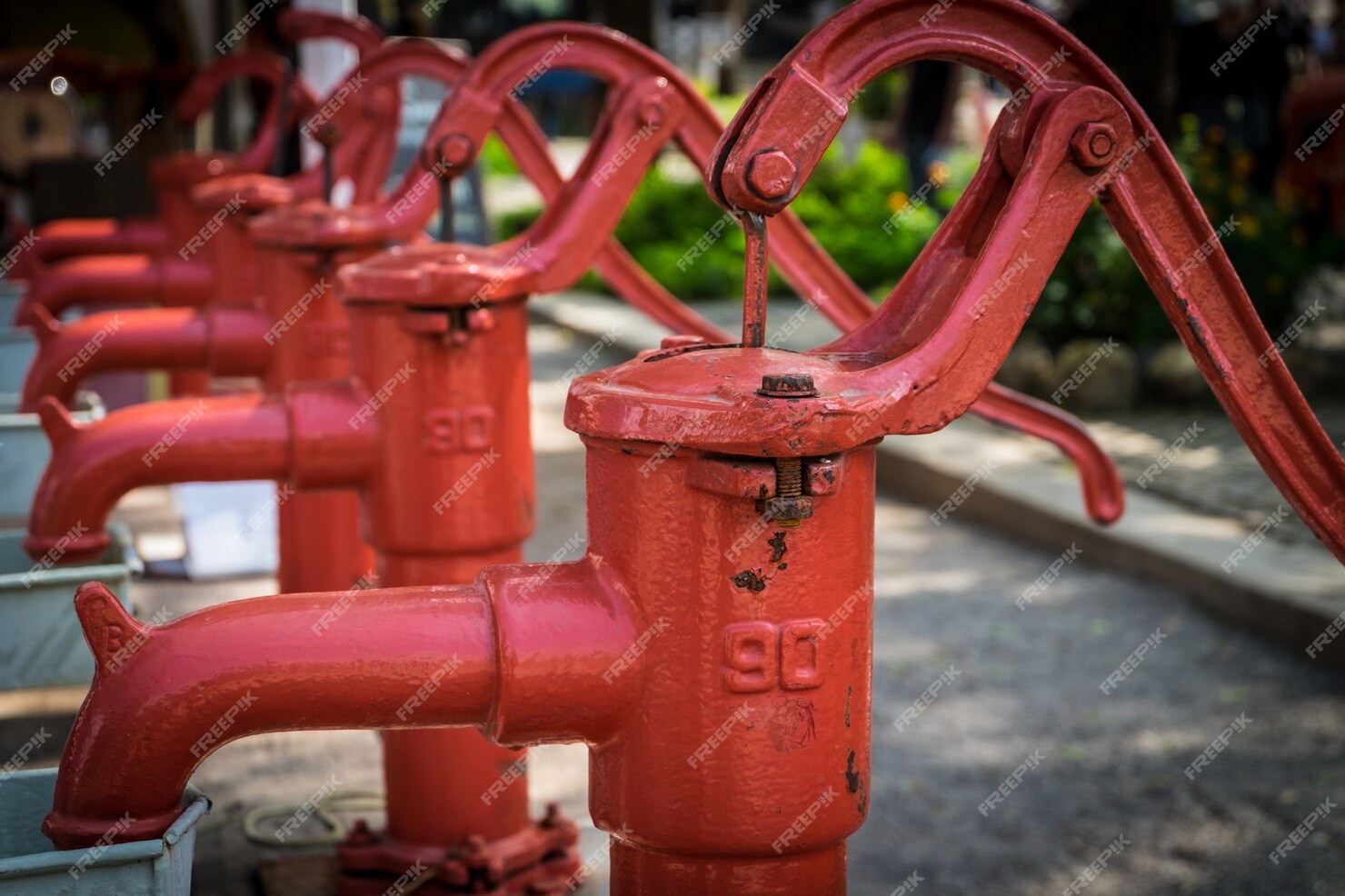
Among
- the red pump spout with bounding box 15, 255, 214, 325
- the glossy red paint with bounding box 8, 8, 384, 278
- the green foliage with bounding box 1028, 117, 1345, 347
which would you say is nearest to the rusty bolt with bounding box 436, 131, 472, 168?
the glossy red paint with bounding box 8, 8, 384, 278

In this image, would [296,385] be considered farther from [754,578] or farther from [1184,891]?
[1184,891]

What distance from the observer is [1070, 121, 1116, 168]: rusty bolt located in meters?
1.62

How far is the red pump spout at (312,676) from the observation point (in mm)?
1577

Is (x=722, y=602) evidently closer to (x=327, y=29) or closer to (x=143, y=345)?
(x=143, y=345)

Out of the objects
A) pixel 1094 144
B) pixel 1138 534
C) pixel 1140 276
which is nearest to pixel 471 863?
pixel 1094 144

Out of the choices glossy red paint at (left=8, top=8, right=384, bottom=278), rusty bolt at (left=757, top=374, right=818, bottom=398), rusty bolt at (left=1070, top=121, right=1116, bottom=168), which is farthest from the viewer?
glossy red paint at (left=8, top=8, right=384, bottom=278)

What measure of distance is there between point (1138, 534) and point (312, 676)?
346cm

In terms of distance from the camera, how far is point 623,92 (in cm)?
244

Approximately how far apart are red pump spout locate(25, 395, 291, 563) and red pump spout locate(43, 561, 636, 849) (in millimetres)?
796

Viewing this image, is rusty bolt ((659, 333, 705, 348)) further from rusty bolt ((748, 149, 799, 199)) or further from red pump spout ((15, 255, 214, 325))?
red pump spout ((15, 255, 214, 325))

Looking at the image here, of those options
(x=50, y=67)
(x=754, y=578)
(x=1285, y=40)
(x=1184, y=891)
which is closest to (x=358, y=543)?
(x=1184, y=891)

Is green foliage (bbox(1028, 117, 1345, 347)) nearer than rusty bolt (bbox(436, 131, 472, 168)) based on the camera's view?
No

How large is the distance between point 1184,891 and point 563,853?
1.12m

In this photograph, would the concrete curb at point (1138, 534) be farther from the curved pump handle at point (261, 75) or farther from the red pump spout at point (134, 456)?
the red pump spout at point (134, 456)
